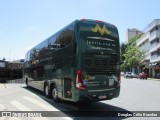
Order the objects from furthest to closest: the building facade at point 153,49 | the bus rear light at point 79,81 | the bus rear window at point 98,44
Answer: the building facade at point 153,49 → the bus rear window at point 98,44 → the bus rear light at point 79,81

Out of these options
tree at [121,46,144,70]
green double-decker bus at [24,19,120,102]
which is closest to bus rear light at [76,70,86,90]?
green double-decker bus at [24,19,120,102]

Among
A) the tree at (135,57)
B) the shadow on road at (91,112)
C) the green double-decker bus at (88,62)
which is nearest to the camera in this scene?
the shadow on road at (91,112)

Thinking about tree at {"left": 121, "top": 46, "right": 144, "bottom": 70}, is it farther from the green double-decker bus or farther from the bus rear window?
the bus rear window

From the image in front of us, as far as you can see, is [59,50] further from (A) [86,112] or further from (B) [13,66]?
(B) [13,66]

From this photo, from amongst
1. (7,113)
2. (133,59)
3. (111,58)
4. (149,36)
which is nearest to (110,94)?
(111,58)

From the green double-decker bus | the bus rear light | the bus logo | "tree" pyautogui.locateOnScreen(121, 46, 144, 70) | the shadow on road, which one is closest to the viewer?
the shadow on road

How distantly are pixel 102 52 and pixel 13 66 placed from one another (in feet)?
155

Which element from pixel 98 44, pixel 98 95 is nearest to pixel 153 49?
pixel 98 44

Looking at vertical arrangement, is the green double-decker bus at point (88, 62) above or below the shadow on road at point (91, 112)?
above

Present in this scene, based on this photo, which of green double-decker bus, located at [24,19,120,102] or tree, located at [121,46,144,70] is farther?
tree, located at [121,46,144,70]

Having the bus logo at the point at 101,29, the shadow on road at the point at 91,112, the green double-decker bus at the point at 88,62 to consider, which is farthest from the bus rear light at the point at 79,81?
the bus logo at the point at 101,29

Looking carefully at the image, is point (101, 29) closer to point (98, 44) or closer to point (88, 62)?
point (98, 44)

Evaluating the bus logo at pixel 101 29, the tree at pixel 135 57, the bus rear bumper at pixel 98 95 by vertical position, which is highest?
the tree at pixel 135 57

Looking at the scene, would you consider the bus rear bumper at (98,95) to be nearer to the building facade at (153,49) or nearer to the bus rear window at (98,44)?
the bus rear window at (98,44)
